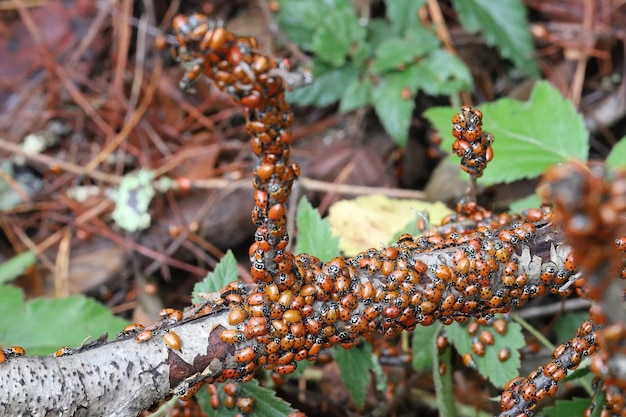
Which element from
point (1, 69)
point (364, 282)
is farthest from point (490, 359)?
point (1, 69)

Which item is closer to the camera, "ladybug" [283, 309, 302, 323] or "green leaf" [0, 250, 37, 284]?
"ladybug" [283, 309, 302, 323]

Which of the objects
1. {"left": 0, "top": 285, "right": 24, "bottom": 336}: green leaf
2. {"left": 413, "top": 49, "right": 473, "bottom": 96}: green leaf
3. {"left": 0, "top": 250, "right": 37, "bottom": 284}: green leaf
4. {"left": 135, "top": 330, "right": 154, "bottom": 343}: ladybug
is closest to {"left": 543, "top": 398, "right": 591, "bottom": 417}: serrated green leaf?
A: {"left": 135, "top": 330, "right": 154, "bottom": 343}: ladybug

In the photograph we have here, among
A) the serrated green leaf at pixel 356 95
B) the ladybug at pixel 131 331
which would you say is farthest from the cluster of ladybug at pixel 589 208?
the serrated green leaf at pixel 356 95

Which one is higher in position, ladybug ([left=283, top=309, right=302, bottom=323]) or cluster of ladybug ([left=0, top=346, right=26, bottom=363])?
cluster of ladybug ([left=0, top=346, right=26, bottom=363])

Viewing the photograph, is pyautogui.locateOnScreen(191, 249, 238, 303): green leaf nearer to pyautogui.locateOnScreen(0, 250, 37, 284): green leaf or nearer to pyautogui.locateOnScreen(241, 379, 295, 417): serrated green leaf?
pyautogui.locateOnScreen(241, 379, 295, 417): serrated green leaf

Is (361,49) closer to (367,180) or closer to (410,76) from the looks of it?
(410,76)
